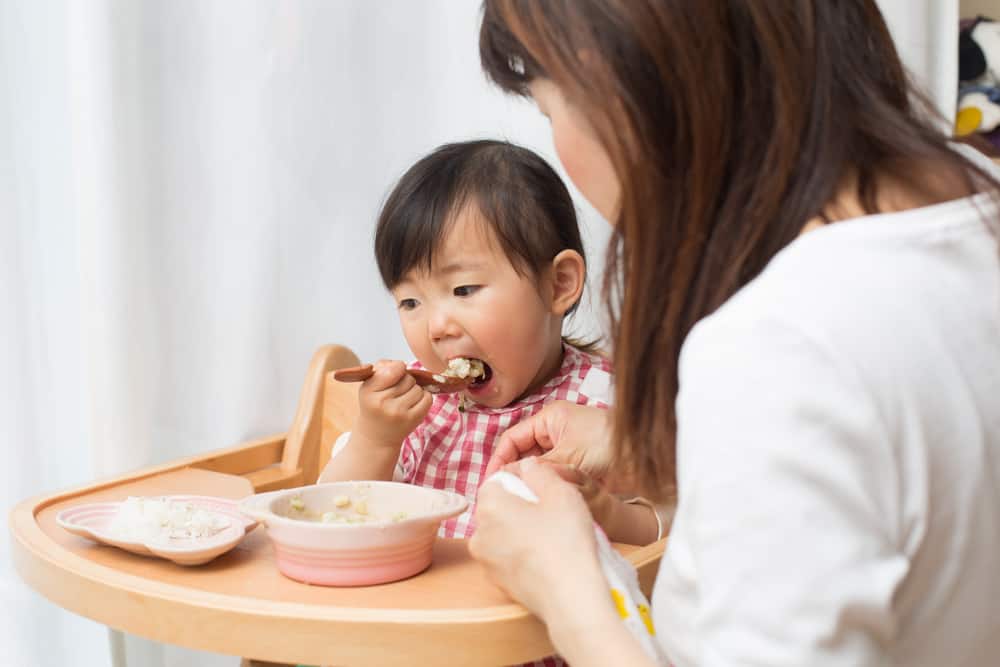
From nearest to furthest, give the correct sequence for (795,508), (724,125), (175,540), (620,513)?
(795,508), (724,125), (175,540), (620,513)

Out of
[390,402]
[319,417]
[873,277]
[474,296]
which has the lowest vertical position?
[319,417]

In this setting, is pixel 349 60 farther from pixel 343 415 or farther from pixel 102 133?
pixel 343 415

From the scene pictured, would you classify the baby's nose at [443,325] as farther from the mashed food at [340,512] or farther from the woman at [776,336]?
the woman at [776,336]

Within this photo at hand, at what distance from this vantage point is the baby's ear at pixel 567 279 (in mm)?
1187

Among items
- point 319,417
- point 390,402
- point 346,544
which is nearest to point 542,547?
point 346,544

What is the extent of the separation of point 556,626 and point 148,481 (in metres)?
0.63

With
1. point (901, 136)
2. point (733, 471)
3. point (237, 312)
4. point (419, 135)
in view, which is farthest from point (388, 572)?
point (419, 135)

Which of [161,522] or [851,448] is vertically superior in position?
[851,448]

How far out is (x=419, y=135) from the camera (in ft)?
5.18

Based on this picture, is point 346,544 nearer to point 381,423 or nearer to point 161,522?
point 161,522

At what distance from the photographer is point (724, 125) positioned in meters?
0.65

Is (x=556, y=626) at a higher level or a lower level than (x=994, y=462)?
lower

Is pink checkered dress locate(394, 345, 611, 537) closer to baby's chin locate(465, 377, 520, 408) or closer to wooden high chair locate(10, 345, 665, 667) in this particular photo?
baby's chin locate(465, 377, 520, 408)

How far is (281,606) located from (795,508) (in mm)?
412
